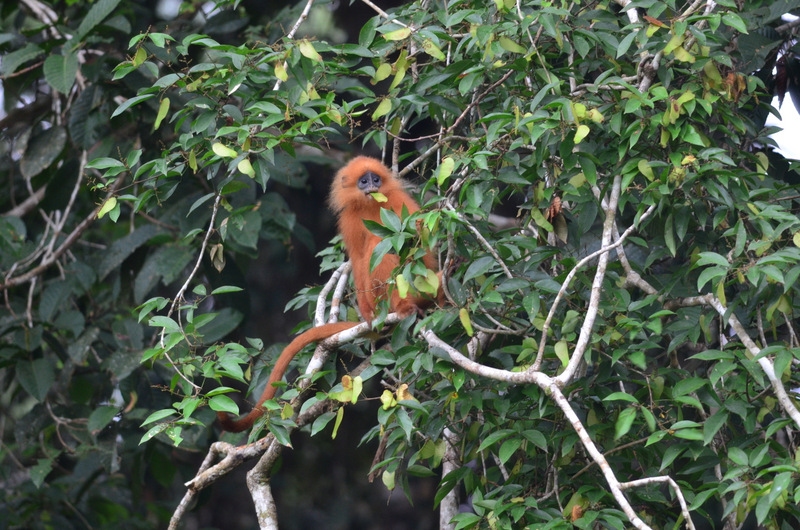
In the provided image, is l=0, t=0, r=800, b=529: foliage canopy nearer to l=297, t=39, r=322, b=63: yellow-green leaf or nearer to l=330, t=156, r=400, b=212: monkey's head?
l=297, t=39, r=322, b=63: yellow-green leaf

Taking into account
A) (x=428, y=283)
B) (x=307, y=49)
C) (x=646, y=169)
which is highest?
(x=307, y=49)

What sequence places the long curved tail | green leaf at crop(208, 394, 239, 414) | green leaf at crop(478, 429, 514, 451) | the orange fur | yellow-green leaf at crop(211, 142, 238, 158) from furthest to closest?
the orange fur, the long curved tail, yellow-green leaf at crop(211, 142, 238, 158), green leaf at crop(478, 429, 514, 451), green leaf at crop(208, 394, 239, 414)

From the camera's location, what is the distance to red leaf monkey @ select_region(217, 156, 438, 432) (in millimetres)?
3389

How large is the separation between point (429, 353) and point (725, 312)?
0.86m

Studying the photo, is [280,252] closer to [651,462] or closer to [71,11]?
[71,11]

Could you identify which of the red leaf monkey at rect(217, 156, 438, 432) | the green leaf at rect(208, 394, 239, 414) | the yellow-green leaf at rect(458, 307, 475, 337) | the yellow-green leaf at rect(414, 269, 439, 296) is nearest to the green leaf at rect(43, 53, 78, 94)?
the red leaf monkey at rect(217, 156, 438, 432)

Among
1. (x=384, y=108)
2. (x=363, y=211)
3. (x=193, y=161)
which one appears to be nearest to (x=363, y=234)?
(x=363, y=211)

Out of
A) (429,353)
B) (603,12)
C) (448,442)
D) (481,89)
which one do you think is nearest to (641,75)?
(603,12)

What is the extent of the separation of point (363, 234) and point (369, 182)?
0.27 m

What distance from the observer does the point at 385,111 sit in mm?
3100

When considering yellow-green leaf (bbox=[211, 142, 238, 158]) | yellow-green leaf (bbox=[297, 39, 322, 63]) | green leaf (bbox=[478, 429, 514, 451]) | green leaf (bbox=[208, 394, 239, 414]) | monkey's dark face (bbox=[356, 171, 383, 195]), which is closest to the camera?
green leaf (bbox=[208, 394, 239, 414])

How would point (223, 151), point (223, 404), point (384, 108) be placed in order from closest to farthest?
point (223, 404)
point (223, 151)
point (384, 108)

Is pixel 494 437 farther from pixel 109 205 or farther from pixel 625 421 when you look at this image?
pixel 109 205

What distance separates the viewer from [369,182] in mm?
4141
